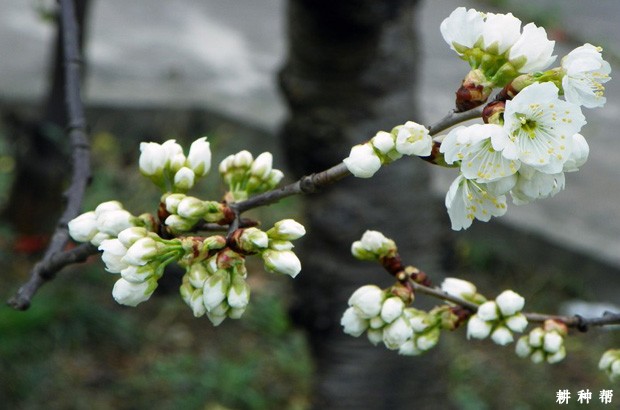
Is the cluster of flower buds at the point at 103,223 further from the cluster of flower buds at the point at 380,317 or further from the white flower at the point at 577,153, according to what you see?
the white flower at the point at 577,153

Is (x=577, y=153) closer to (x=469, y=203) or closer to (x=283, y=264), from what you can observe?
(x=469, y=203)

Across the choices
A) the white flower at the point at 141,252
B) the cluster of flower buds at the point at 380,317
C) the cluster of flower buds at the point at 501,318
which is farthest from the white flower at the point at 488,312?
the white flower at the point at 141,252

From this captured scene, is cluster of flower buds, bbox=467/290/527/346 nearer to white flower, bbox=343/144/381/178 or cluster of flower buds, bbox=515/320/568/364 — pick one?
cluster of flower buds, bbox=515/320/568/364

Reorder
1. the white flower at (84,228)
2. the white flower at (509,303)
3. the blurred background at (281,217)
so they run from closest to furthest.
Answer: the white flower at (84,228) → the white flower at (509,303) → the blurred background at (281,217)

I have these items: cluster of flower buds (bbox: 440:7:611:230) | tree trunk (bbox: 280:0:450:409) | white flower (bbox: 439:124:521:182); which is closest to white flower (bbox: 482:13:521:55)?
cluster of flower buds (bbox: 440:7:611:230)

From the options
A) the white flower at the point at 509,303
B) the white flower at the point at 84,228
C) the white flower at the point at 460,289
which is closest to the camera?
the white flower at the point at 84,228

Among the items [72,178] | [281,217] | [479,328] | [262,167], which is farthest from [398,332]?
[281,217]
